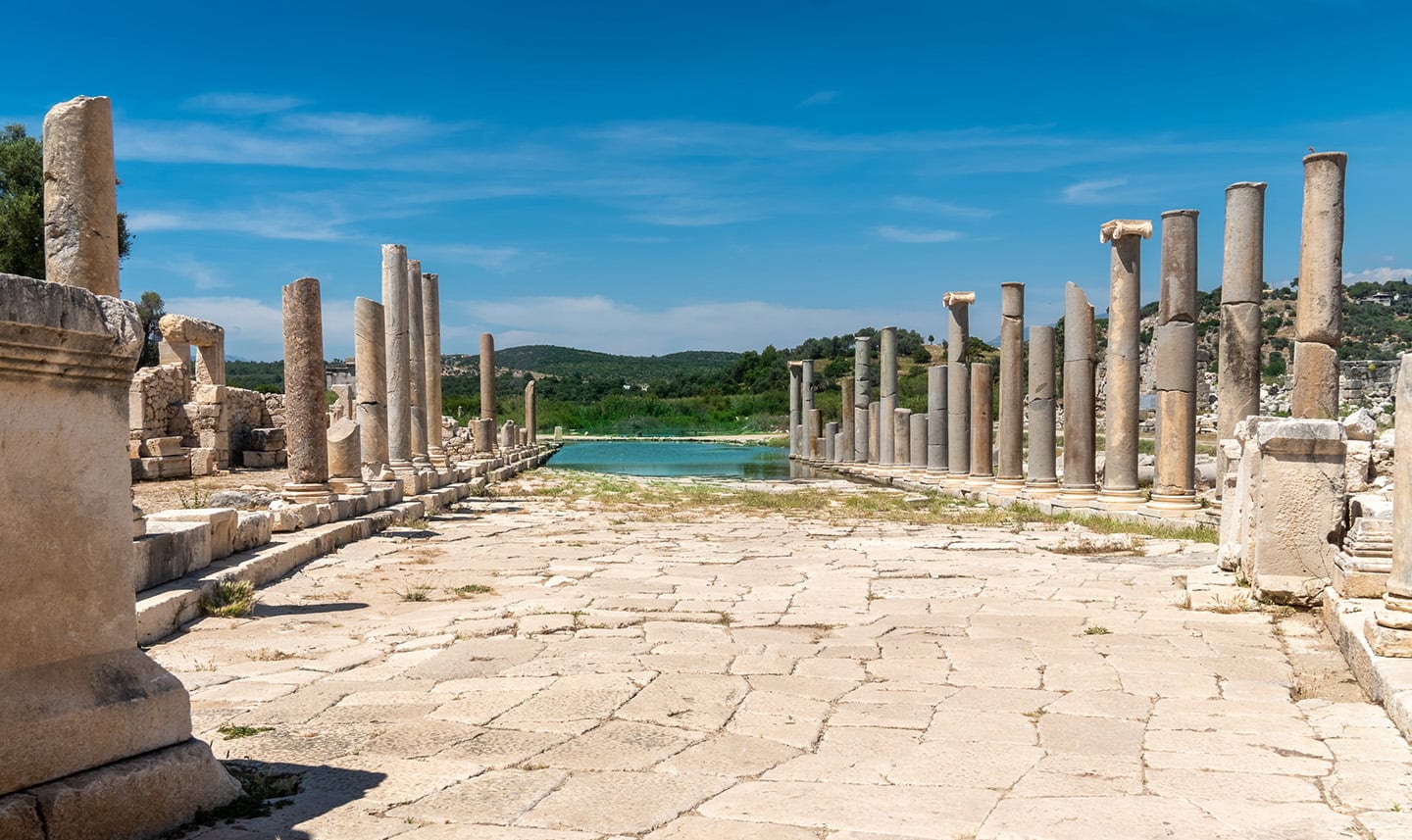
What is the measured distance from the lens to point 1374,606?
5957 millimetres

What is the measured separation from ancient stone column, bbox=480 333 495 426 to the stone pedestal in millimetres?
10437

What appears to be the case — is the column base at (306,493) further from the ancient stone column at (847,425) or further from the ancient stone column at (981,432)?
the ancient stone column at (847,425)

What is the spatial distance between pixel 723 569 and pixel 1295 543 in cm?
462

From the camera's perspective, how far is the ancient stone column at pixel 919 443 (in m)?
25.7

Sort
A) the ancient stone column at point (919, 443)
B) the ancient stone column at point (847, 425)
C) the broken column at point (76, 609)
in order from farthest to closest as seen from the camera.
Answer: the ancient stone column at point (847, 425)
the ancient stone column at point (919, 443)
the broken column at point (76, 609)

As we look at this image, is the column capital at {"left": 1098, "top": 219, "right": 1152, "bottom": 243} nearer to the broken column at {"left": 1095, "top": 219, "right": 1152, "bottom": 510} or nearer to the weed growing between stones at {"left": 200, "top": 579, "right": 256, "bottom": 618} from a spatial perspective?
the broken column at {"left": 1095, "top": 219, "right": 1152, "bottom": 510}

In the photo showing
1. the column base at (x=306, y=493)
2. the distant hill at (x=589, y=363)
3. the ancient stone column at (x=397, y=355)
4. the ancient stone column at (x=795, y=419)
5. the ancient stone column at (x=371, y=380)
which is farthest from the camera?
the distant hill at (x=589, y=363)

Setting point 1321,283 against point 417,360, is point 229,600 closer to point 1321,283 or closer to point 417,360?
point 1321,283

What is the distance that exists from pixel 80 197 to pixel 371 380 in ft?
27.1

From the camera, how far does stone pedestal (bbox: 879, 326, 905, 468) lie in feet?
91.9

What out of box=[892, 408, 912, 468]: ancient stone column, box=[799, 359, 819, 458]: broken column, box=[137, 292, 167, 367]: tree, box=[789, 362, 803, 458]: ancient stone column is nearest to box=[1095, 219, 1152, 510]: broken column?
box=[892, 408, 912, 468]: ancient stone column

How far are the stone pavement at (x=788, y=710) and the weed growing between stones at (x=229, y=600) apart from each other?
0.50 ft

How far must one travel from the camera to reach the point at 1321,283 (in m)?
12.3

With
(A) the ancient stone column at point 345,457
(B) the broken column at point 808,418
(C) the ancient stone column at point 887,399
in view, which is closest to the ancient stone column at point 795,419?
(B) the broken column at point 808,418
